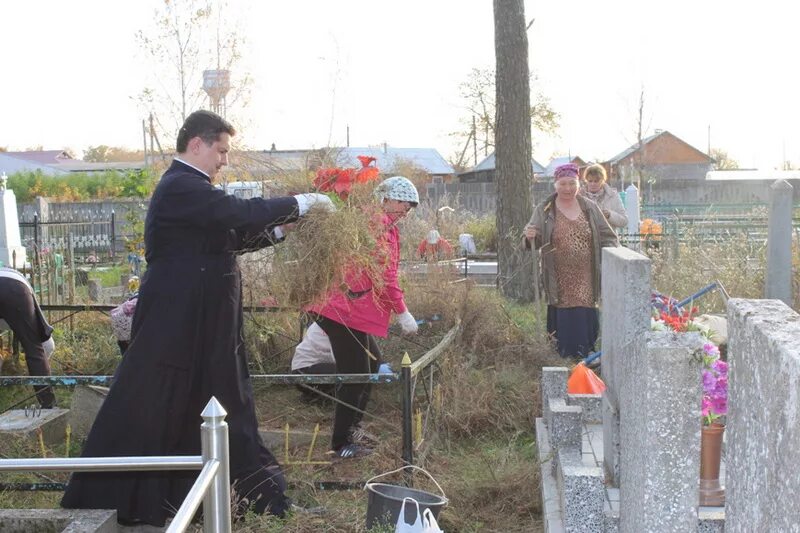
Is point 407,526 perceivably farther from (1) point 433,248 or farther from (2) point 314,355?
(1) point 433,248

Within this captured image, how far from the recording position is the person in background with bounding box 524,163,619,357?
6.29m

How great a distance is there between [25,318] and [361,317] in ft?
8.48

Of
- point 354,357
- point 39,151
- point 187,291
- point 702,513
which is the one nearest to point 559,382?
point 354,357

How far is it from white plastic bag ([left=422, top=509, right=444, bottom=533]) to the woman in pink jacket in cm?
142

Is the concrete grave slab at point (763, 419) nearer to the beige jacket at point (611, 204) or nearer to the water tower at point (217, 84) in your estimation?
the beige jacket at point (611, 204)

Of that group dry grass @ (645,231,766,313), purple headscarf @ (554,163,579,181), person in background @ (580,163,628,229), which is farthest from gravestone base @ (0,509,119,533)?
dry grass @ (645,231,766,313)

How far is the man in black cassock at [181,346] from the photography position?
150 inches

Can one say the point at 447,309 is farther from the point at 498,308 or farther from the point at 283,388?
the point at 283,388

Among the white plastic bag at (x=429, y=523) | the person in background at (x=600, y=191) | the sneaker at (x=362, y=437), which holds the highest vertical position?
the person in background at (x=600, y=191)

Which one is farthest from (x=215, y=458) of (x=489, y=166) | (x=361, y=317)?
(x=489, y=166)

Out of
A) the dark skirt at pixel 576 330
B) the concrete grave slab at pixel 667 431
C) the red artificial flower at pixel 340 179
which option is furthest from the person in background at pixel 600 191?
the concrete grave slab at pixel 667 431

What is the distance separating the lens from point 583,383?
523 centimetres

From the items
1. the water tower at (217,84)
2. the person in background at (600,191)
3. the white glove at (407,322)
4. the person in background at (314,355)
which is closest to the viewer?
the white glove at (407,322)

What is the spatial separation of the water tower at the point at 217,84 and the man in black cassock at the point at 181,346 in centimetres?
1523
